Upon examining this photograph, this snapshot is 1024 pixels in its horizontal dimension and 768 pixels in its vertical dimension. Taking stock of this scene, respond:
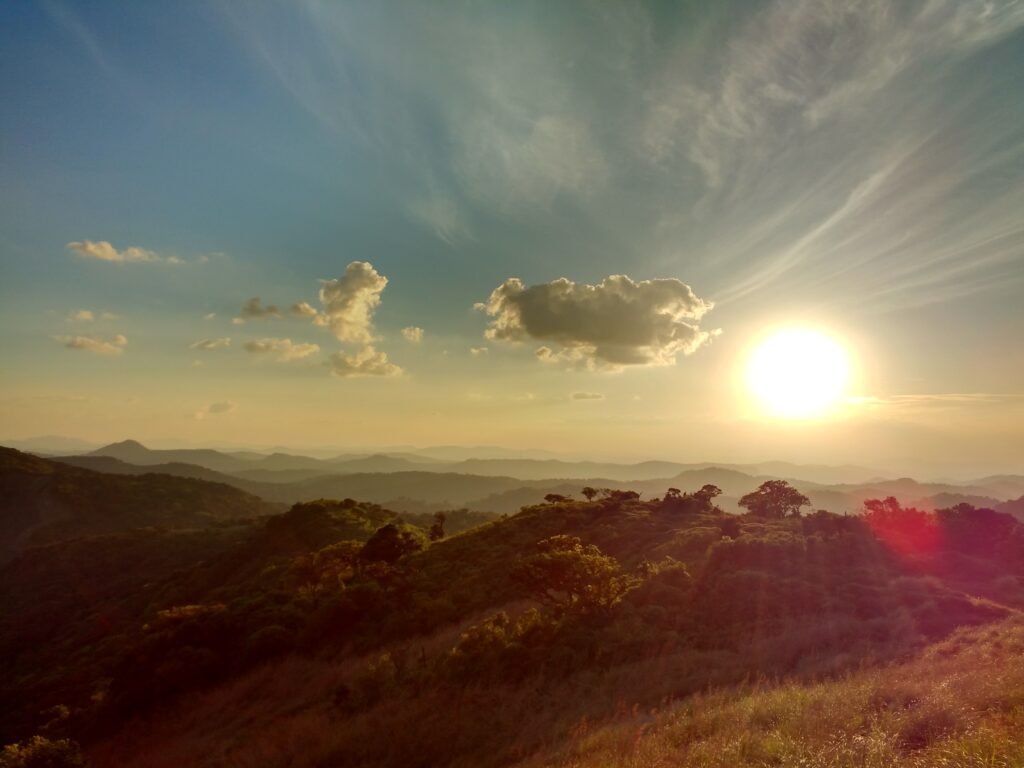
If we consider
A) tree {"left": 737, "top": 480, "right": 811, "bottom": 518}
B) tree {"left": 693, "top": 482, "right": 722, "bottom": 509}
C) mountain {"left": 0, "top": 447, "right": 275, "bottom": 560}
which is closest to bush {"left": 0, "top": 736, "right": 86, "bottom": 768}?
tree {"left": 693, "top": 482, "right": 722, "bottom": 509}

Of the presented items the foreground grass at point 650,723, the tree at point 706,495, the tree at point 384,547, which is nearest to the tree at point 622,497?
the tree at point 706,495

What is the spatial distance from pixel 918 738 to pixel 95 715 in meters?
30.6

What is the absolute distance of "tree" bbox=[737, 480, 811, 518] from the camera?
7138cm

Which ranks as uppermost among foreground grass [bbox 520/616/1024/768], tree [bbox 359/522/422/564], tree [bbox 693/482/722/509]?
foreground grass [bbox 520/616/1024/768]

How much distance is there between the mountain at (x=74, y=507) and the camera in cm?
16450

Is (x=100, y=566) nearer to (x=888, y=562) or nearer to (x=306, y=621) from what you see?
(x=306, y=621)

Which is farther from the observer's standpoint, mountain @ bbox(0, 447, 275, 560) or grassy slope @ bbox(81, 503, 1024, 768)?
mountain @ bbox(0, 447, 275, 560)

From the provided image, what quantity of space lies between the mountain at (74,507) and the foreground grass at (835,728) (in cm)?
19640

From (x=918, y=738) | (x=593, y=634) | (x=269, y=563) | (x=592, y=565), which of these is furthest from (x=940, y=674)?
(x=269, y=563)

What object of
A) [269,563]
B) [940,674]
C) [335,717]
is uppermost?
[940,674]

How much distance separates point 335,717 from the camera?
46.7 feet

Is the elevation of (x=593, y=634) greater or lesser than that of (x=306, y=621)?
greater

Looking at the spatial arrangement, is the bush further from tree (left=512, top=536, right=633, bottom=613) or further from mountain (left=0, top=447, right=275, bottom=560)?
mountain (left=0, top=447, right=275, bottom=560)

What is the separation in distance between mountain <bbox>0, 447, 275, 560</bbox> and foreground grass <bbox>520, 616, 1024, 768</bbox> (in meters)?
196
